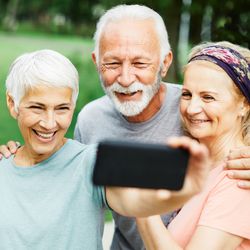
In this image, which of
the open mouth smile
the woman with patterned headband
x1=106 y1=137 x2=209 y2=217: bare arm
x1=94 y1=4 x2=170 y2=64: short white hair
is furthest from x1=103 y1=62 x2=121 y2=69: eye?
x1=106 y1=137 x2=209 y2=217: bare arm

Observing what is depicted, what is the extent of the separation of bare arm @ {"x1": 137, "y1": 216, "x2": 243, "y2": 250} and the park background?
3.22 m

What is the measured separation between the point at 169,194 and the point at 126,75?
1.21 metres

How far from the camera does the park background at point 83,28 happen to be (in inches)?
253

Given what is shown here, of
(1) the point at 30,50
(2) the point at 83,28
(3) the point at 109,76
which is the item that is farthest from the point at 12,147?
(2) the point at 83,28

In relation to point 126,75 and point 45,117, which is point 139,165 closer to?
point 45,117

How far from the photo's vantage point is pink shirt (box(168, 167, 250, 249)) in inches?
87.0

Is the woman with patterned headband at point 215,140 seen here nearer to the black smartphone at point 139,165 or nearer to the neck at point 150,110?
the neck at point 150,110

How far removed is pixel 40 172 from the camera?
7.30ft

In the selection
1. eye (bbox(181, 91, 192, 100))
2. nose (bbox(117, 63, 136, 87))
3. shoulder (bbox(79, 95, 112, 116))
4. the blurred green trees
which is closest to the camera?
eye (bbox(181, 91, 192, 100))

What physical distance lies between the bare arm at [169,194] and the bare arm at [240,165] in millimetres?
530

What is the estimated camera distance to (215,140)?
2.44 m

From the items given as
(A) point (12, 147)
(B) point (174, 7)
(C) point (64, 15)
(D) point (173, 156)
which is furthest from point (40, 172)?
(C) point (64, 15)

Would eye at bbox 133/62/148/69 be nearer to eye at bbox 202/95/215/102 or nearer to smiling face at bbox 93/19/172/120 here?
smiling face at bbox 93/19/172/120

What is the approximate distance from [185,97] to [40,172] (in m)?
0.67
